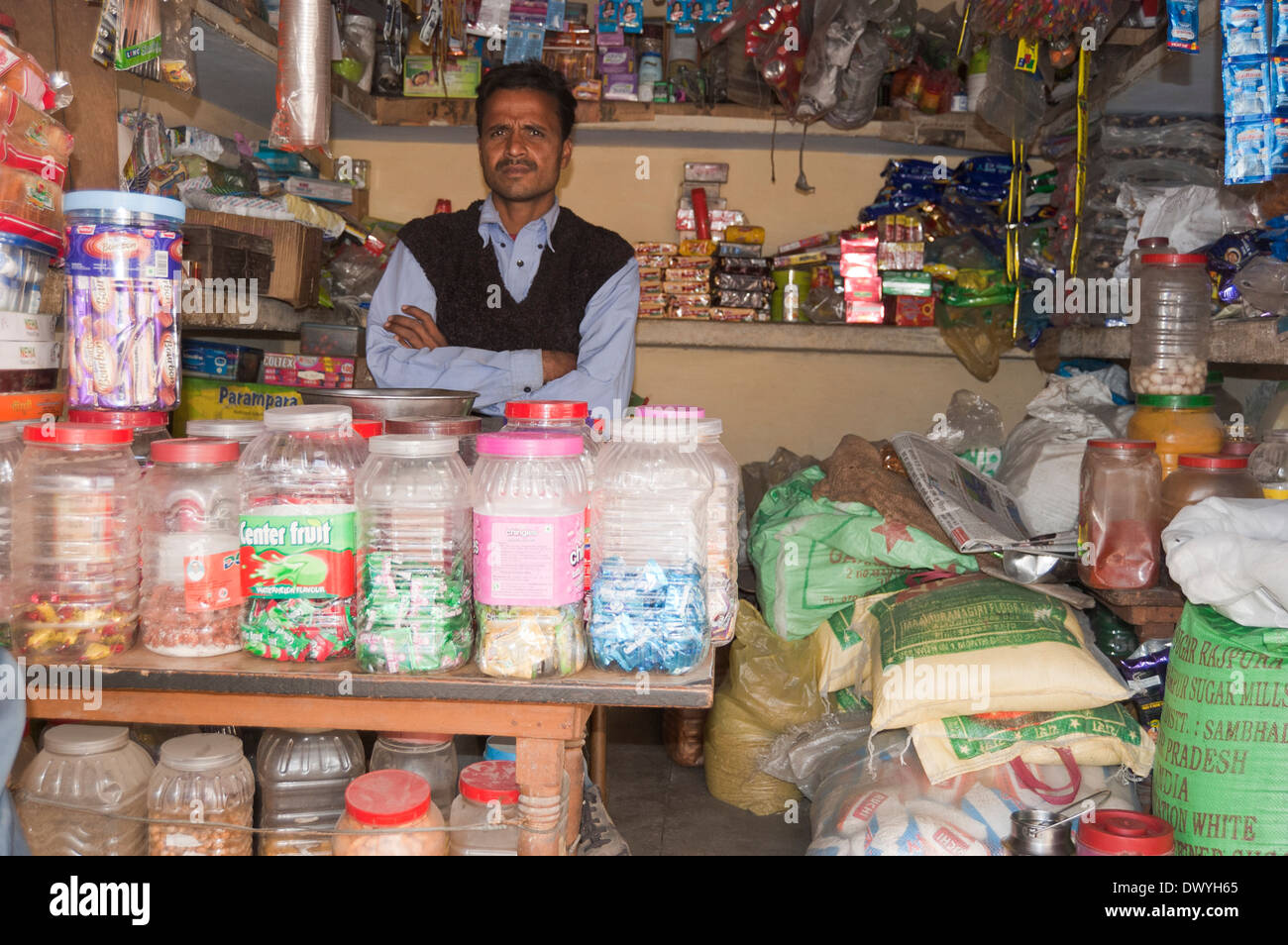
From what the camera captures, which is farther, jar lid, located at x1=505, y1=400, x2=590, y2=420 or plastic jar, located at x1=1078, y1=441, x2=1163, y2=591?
plastic jar, located at x1=1078, y1=441, x2=1163, y2=591

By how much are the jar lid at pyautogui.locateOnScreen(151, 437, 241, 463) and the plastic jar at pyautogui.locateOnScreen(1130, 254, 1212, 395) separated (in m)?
2.39

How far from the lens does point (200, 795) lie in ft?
5.24

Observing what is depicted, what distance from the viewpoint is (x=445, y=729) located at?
1328 mm

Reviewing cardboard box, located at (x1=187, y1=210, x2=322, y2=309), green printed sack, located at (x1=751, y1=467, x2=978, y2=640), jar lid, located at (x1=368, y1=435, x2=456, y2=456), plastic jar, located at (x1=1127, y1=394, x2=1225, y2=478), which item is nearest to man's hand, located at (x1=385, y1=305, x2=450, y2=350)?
cardboard box, located at (x1=187, y1=210, x2=322, y2=309)

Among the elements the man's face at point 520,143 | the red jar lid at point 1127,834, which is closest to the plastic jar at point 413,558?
the red jar lid at point 1127,834

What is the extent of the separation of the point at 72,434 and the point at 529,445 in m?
0.62

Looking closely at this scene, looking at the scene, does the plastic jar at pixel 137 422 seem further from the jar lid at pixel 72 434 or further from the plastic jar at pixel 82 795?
the plastic jar at pixel 82 795

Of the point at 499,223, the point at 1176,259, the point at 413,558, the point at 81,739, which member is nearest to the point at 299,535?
the point at 413,558

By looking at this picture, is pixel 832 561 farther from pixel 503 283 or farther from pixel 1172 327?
pixel 503 283

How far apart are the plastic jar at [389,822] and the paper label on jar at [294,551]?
0.29 meters

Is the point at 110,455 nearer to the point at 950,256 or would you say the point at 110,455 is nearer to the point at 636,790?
the point at 636,790

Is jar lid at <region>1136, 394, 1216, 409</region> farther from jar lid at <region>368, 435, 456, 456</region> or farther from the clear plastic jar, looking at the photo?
the clear plastic jar

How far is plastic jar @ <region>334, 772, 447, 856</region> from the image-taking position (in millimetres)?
1313
